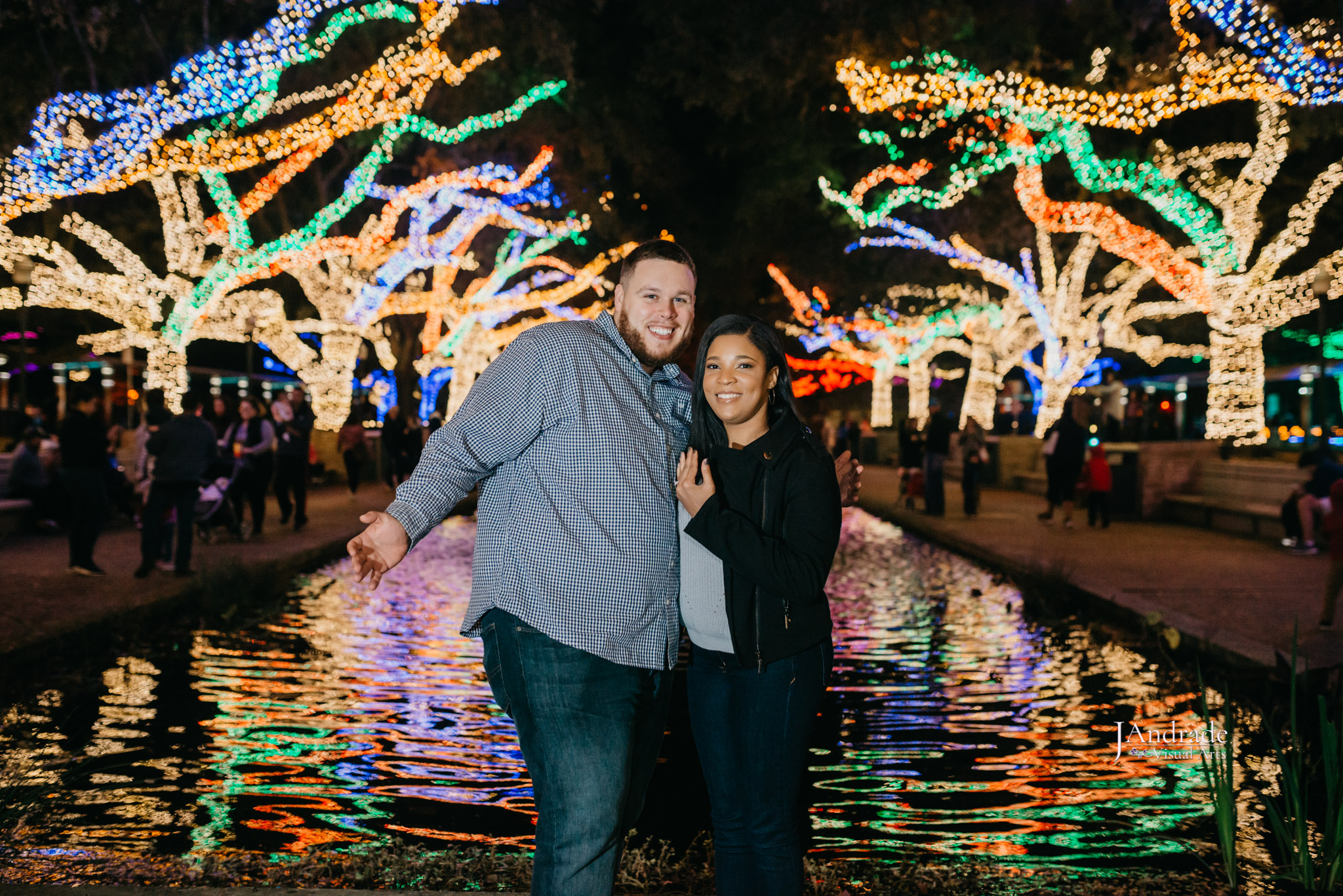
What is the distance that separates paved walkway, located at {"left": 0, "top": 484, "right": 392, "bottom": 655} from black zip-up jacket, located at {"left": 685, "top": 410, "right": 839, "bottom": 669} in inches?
245

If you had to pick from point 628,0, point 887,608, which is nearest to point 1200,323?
point 628,0

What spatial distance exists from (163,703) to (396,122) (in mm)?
16028

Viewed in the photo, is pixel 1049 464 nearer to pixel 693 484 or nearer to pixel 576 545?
pixel 693 484

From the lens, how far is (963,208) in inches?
1083

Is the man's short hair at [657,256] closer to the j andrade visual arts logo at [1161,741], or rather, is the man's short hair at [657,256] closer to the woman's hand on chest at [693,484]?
the woman's hand on chest at [693,484]

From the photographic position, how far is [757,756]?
3223 millimetres

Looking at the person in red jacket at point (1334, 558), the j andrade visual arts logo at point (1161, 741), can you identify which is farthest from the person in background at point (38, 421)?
the person in red jacket at point (1334, 558)

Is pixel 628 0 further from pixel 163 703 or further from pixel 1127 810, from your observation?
pixel 1127 810

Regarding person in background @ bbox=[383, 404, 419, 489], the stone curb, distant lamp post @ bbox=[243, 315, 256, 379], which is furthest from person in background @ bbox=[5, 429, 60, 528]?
the stone curb

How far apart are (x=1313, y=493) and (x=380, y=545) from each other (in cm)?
1354

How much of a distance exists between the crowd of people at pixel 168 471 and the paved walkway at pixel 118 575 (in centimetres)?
29

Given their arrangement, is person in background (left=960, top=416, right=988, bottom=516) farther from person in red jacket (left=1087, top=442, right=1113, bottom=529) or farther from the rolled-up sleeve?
the rolled-up sleeve

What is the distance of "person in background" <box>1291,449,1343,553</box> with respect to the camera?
1356 centimetres

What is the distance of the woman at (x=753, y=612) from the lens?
124 inches
